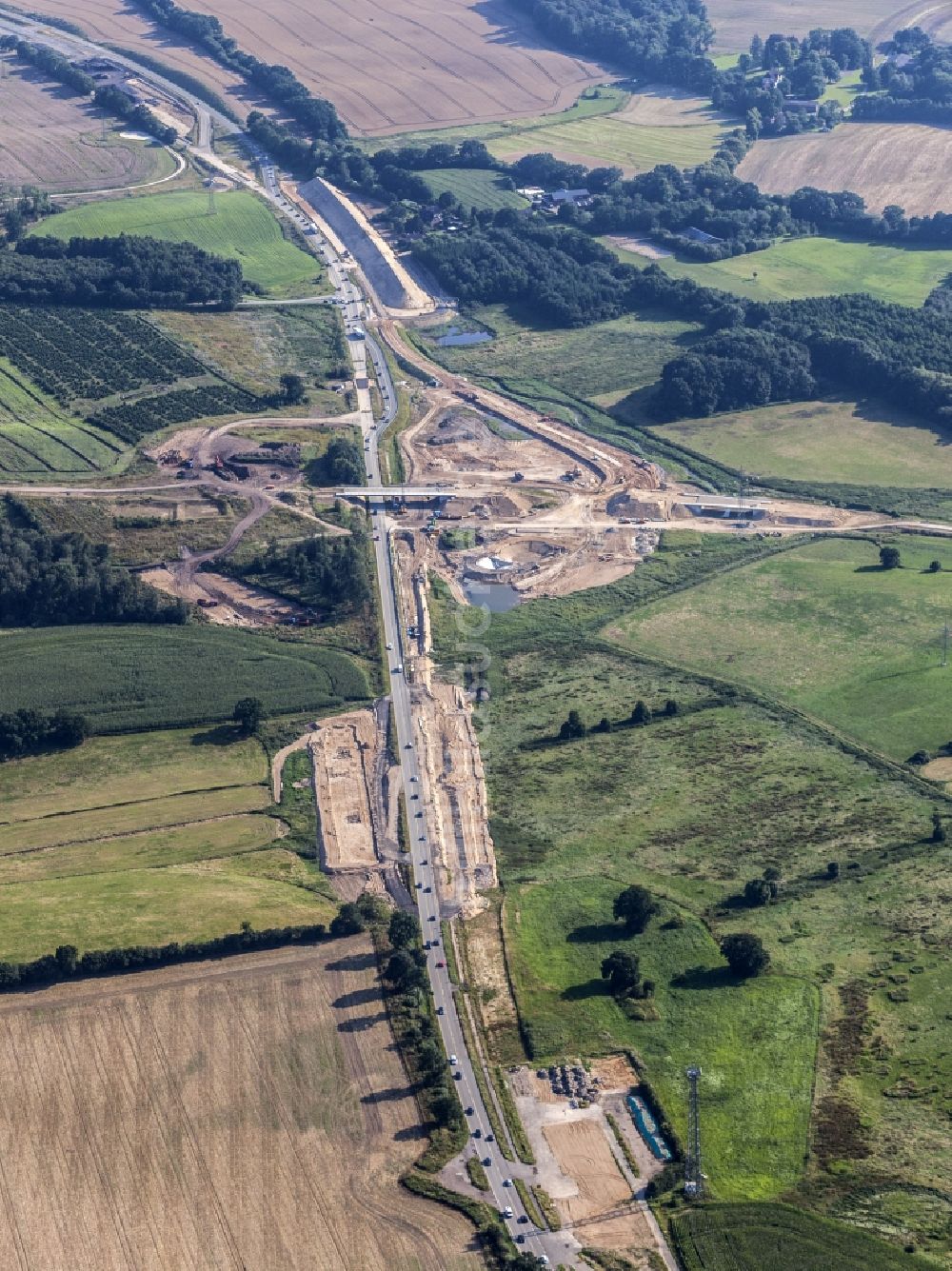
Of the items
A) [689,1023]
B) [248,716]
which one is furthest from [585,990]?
[248,716]

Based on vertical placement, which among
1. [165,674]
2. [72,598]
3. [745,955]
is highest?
[72,598]

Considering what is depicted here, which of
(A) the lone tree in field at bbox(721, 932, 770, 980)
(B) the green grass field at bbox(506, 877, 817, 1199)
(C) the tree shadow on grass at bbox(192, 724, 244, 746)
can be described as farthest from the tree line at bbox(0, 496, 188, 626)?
(A) the lone tree in field at bbox(721, 932, 770, 980)

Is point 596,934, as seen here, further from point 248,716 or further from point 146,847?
point 248,716

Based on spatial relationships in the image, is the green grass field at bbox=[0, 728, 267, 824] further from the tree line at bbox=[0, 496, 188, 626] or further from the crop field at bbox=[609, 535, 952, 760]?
the crop field at bbox=[609, 535, 952, 760]

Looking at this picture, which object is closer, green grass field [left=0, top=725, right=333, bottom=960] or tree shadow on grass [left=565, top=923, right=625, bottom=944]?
green grass field [left=0, top=725, right=333, bottom=960]

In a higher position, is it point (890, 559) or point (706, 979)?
point (890, 559)
